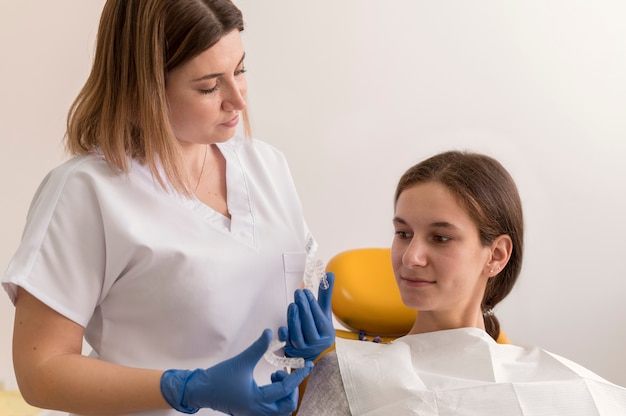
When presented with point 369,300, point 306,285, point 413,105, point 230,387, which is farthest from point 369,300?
point 413,105

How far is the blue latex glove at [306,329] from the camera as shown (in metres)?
1.38

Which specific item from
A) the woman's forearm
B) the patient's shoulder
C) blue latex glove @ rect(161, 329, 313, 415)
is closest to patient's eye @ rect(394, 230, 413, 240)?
the patient's shoulder

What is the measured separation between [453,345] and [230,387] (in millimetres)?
494

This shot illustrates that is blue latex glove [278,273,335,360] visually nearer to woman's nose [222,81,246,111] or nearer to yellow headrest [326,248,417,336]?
yellow headrest [326,248,417,336]

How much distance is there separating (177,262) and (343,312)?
52 centimetres

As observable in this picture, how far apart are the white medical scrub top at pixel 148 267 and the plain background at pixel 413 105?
109cm

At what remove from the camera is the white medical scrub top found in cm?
128

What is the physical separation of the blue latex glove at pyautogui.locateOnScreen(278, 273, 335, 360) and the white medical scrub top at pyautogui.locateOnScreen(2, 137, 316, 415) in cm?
9

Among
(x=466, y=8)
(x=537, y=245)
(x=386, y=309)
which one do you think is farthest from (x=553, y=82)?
(x=386, y=309)

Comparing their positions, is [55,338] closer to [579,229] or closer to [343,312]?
[343,312]

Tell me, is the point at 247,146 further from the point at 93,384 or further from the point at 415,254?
the point at 93,384

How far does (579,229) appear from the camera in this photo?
260 centimetres

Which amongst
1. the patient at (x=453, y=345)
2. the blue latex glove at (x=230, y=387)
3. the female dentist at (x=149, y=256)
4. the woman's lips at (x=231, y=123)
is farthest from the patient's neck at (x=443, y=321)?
the woman's lips at (x=231, y=123)

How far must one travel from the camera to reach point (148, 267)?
4.31ft
